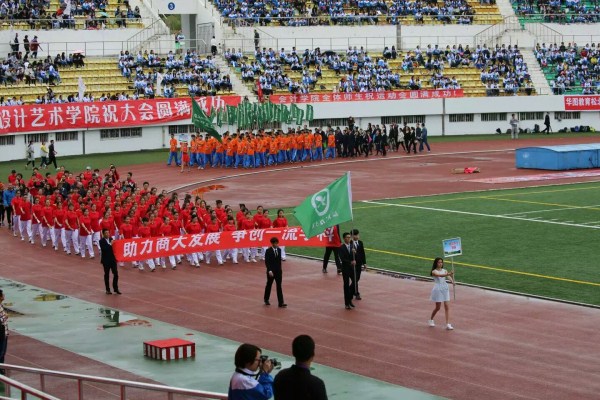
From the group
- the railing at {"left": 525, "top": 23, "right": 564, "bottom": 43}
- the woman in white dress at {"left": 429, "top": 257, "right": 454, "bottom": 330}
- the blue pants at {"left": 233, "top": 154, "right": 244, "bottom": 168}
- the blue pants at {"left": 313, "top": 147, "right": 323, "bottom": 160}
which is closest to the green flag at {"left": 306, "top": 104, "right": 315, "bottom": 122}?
the blue pants at {"left": 313, "top": 147, "right": 323, "bottom": 160}

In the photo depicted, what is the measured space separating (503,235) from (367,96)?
3455 centimetres

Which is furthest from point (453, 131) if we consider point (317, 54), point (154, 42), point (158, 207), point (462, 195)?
point (158, 207)

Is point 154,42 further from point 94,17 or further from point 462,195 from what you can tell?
point 462,195

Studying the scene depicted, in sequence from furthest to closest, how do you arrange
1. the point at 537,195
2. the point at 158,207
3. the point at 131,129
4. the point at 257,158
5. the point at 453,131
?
the point at 453,131, the point at 131,129, the point at 257,158, the point at 537,195, the point at 158,207

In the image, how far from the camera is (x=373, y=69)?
70.8 m

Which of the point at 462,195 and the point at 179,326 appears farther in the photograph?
the point at 462,195

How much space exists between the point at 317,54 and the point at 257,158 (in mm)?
18186

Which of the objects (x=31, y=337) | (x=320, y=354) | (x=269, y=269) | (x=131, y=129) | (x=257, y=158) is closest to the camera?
(x=320, y=354)

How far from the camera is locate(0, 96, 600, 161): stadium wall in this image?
201 feet

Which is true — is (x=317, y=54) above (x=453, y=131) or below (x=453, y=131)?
above

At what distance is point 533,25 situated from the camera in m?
78.9

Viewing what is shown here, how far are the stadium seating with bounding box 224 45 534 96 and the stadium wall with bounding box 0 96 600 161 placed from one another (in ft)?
4.52

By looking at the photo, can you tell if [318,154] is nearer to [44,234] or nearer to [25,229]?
[25,229]

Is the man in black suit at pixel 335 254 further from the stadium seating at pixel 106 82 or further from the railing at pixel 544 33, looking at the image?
the railing at pixel 544 33
